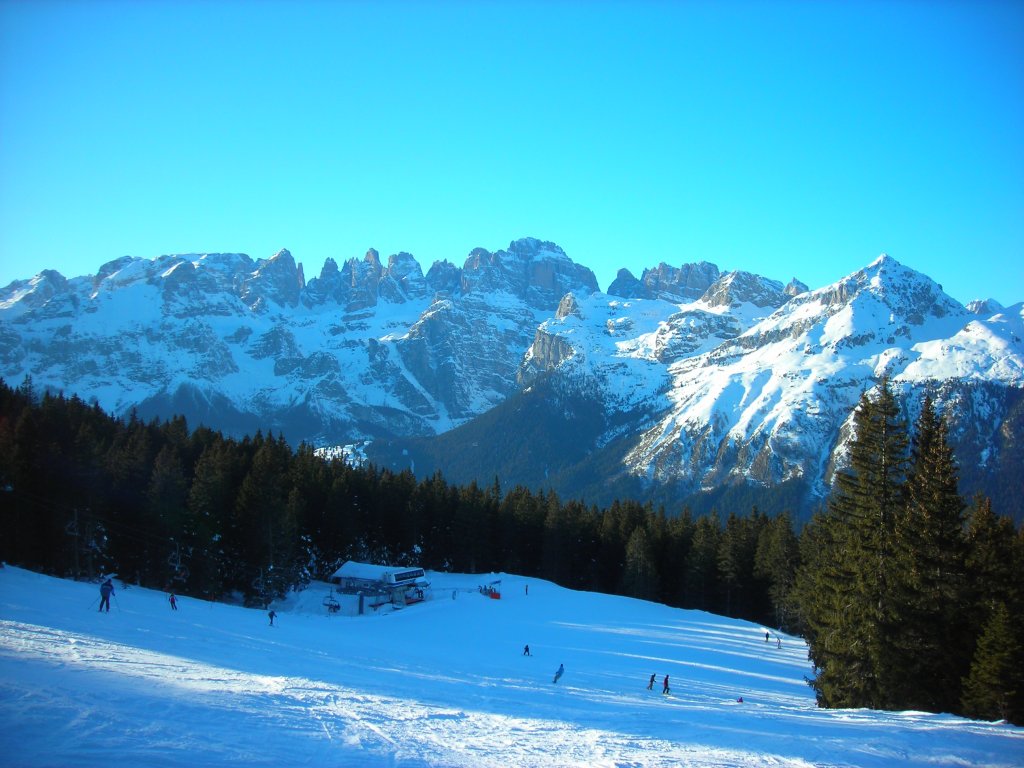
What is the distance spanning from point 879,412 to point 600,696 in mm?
17492

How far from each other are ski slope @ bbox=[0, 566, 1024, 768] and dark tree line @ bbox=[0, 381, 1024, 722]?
5.63 meters

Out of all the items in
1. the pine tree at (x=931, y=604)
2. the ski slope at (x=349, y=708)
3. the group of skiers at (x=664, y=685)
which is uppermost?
the pine tree at (x=931, y=604)

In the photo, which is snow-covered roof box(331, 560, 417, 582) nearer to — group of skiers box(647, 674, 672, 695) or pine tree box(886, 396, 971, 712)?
group of skiers box(647, 674, 672, 695)

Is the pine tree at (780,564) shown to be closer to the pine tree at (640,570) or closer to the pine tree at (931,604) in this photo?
the pine tree at (640,570)

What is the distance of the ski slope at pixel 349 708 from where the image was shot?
13156 millimetres

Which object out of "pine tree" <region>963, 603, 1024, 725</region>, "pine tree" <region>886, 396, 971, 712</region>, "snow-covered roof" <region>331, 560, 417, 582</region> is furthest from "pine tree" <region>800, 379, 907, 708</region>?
"snow-covered roof" <region>331, 560, 417, 582</region>

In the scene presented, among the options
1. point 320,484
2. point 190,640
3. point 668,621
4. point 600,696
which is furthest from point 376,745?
point 320,484

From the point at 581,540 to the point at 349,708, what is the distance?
74.2m

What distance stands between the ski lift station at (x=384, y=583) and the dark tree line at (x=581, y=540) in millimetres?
4784

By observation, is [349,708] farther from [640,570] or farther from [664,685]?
[640,570]

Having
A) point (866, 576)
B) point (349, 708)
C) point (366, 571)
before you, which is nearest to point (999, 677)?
point (866, 576)

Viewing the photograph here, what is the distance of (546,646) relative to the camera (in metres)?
43.9

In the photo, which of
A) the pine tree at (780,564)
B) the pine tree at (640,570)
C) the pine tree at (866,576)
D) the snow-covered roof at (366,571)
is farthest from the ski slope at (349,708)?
Result: the pine tree at (640,570)

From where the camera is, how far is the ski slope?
13.2m
